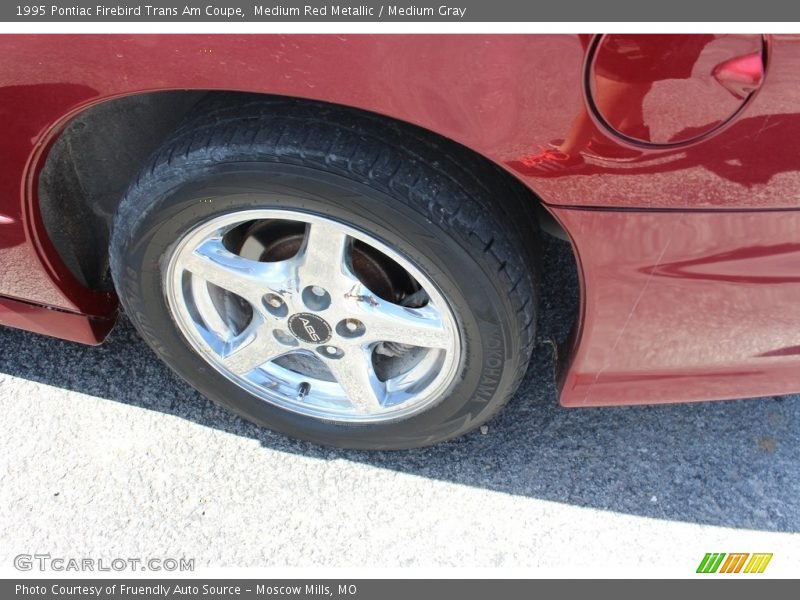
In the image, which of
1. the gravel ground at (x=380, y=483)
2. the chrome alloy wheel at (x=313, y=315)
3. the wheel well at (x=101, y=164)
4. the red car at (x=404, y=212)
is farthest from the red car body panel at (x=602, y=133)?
the gravel ground at (x=380, y=483)

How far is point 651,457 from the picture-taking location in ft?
6.69

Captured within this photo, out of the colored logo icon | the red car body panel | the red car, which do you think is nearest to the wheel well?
the red car

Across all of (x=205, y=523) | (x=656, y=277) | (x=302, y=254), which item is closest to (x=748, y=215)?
(x=656, y=277)

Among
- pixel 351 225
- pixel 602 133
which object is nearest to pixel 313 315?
pixel 351 225

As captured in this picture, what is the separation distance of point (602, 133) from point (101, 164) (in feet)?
3.80

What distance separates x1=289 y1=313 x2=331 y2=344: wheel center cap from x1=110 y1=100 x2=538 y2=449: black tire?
0.31 m

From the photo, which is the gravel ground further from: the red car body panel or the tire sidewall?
the red car body panel

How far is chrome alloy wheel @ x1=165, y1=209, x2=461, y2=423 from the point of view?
1.59m

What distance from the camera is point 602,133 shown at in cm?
122

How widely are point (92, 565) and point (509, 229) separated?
51.1 inches

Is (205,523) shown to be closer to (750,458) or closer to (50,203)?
(50,203)
